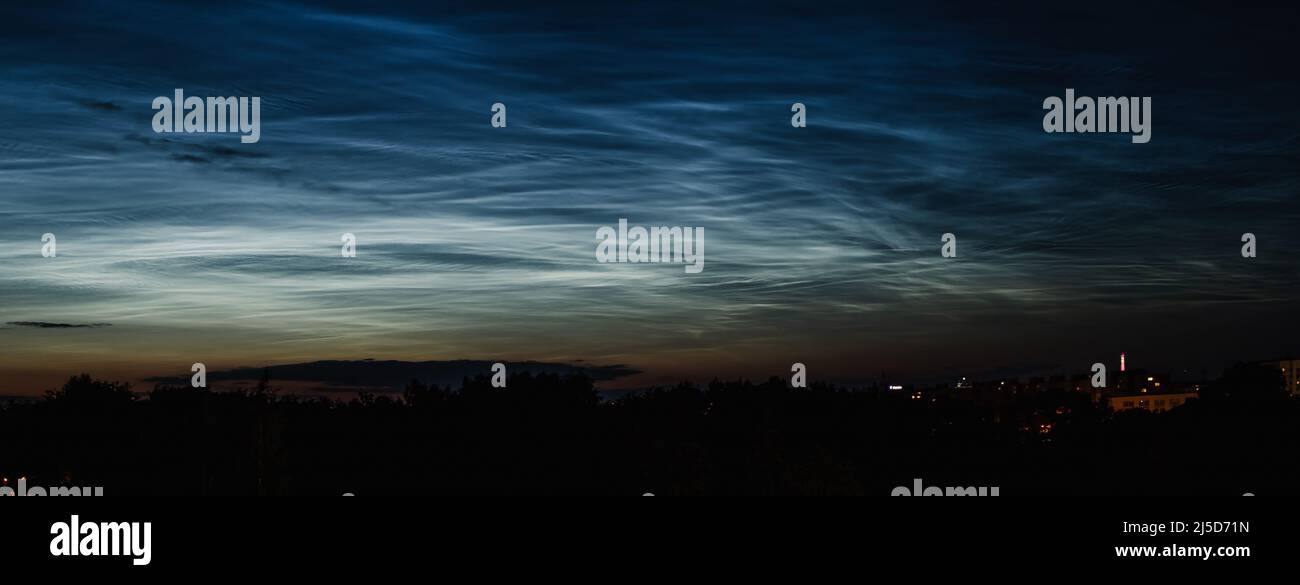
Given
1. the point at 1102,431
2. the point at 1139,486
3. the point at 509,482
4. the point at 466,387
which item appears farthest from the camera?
the point at 1102,431

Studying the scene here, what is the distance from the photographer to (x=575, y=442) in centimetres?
7888

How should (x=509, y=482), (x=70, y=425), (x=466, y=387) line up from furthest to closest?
(x=466, y=387), (x=70, y=425), (x=509, y=482)

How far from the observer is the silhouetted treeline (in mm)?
67750

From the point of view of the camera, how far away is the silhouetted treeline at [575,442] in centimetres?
6775
